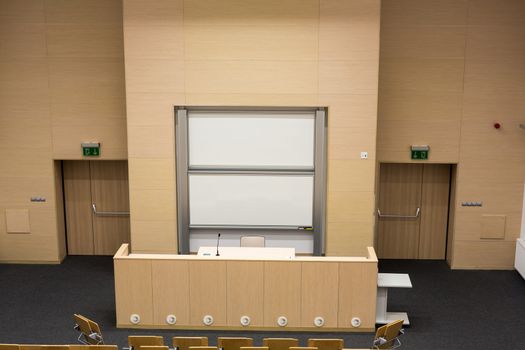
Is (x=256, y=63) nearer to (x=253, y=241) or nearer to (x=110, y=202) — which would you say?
(x=253, y=241)

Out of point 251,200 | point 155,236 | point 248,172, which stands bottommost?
point 155,236

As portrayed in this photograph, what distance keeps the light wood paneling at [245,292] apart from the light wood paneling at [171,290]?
0.60 meters

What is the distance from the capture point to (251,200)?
33.4 ft

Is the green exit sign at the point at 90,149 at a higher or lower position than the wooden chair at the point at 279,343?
higher

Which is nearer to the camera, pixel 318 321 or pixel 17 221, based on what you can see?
pixel 318 321

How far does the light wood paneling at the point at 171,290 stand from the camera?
847cm

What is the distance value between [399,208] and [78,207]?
6.09 meters

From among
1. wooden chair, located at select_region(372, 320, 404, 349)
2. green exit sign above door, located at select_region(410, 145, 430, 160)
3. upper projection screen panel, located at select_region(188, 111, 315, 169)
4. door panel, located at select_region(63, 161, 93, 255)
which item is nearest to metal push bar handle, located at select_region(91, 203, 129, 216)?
door panel, located at select_region(63, 161, 93, 255)

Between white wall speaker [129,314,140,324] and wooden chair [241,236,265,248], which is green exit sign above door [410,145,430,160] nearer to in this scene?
wooden chair [241,236,265,248]

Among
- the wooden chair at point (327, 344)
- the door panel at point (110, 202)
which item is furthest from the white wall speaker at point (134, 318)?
the door panel at point (110, 202)

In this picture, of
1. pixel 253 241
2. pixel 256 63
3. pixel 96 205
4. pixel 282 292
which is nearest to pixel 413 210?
pixel 253 241

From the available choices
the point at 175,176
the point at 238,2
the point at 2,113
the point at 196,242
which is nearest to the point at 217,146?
the point at 175,176

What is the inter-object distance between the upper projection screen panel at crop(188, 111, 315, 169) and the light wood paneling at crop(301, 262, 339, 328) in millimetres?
2170

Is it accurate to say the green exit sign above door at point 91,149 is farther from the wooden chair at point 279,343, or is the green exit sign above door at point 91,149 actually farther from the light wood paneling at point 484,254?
the light wood paneling at point 484,254
